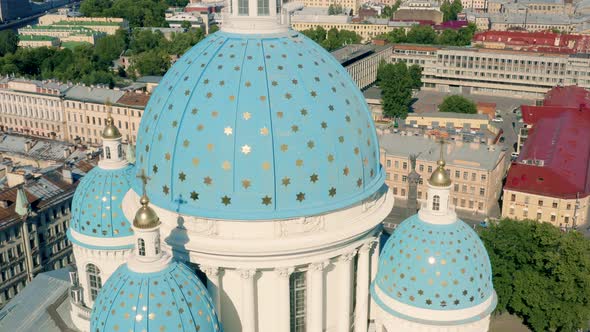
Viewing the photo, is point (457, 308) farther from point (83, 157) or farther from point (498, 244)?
point (83, 157)

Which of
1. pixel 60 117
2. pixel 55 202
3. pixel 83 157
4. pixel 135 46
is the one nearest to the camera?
pixel 55 202

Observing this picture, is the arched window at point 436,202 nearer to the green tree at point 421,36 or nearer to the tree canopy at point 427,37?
the tree canopy at point 427,37

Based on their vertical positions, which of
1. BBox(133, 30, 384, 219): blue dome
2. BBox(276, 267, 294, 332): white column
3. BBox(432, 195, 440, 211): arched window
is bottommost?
BBox(276, 267, 294, 332): white column

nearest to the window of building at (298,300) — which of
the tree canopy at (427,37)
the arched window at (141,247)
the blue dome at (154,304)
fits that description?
the blue dome at (154,304)

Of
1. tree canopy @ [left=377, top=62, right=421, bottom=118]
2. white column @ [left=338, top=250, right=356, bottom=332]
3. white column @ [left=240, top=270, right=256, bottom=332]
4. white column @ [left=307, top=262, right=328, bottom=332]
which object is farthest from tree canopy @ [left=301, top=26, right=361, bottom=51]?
white column @ [left=240, top=270, right=256, bottom=332]

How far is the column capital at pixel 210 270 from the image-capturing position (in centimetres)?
3531

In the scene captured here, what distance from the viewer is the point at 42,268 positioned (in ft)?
216

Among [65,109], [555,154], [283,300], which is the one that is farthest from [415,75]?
[283,300]

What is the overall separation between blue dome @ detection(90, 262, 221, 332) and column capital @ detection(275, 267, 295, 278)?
4850 mm

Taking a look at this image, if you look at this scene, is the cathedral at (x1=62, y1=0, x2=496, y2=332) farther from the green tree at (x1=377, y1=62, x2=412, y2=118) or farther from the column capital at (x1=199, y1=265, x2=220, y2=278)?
the green tree at (x1=377, y1=62, x2=412, y2=118)

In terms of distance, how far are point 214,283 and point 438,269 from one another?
37.7 ft

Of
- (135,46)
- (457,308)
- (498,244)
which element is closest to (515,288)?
(498,244)

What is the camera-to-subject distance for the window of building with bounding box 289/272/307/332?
37.1 metres

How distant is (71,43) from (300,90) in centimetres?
16312
